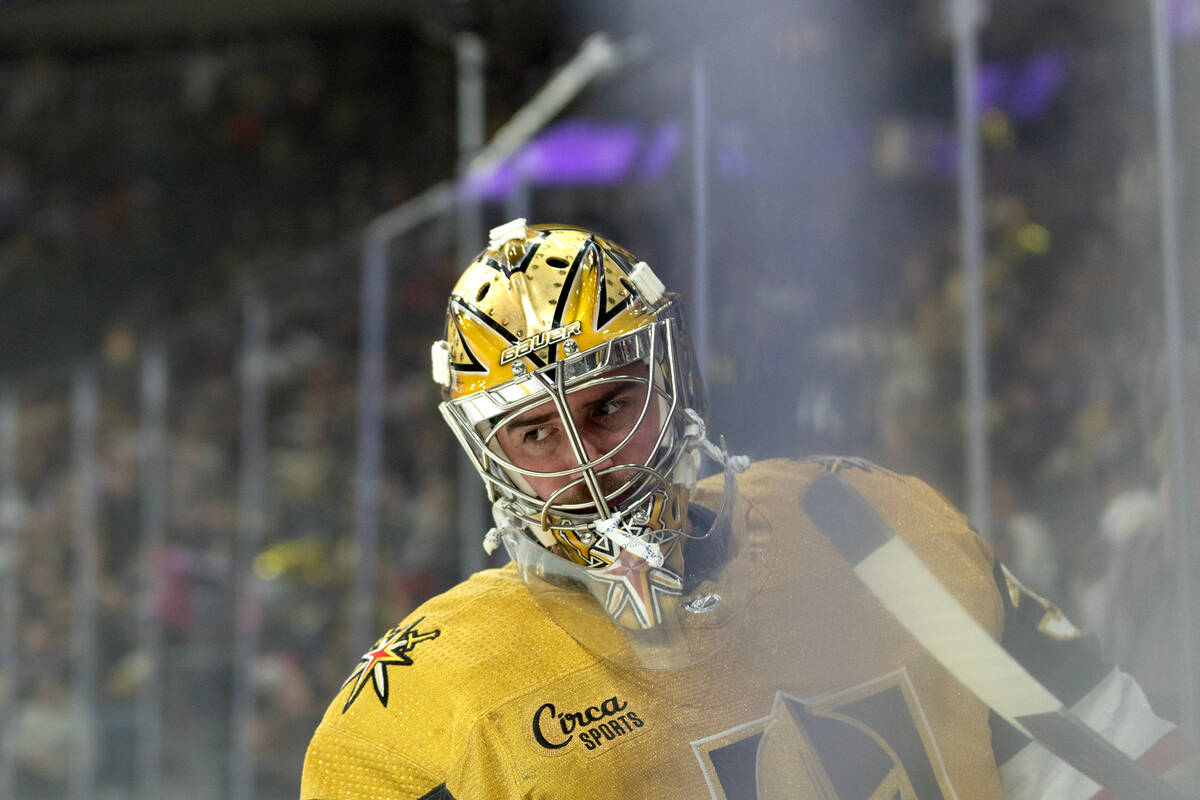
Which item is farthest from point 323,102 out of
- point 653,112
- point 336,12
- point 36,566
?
point 653,112

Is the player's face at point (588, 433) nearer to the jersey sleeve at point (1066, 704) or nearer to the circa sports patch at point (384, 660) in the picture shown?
the circa sports patch at point (384, 660)

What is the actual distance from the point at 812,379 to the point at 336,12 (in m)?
5.11

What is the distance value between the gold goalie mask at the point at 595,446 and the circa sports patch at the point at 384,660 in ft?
0.37

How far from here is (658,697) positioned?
3.75ft

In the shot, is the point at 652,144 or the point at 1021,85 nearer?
the point at 652,144

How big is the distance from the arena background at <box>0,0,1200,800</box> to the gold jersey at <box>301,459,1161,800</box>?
0.08 meters

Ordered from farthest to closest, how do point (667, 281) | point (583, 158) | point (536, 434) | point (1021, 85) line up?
point (583, 158), point (1021, 85), point (667, 281), point (536, 434)

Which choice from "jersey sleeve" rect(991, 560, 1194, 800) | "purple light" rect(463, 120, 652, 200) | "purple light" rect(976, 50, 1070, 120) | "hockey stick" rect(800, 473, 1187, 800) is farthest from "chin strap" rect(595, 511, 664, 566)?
"purple light" rect(976, 50, 1070, 120)

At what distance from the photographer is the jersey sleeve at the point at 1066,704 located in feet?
3.73

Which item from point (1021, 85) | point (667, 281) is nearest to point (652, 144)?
point (667, 281)

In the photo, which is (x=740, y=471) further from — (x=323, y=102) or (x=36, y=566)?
(x=323, y=102)

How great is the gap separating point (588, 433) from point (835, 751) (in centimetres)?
35

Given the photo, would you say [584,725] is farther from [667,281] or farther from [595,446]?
[667,281]

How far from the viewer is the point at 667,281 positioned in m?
2.07
